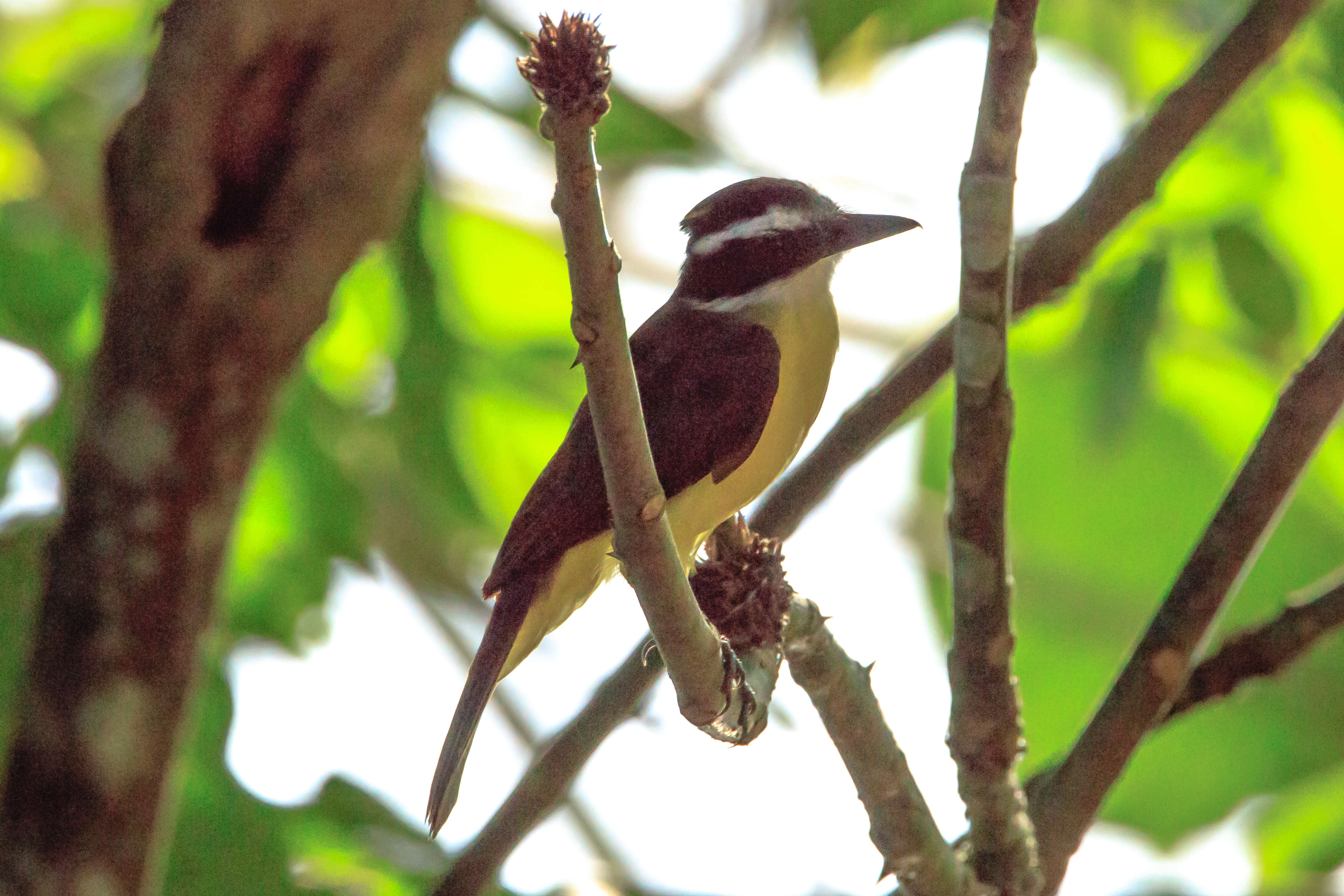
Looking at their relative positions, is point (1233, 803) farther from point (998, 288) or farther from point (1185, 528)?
point (998, 288)

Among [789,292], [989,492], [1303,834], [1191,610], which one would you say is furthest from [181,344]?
[1303,834]

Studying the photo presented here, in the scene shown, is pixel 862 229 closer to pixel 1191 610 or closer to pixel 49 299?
pixel 1191 610

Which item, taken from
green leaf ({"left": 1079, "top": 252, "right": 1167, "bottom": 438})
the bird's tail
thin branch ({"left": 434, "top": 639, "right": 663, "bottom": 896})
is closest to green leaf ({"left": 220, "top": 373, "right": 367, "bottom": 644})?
the bird's tail

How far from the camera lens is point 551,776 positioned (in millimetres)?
2977

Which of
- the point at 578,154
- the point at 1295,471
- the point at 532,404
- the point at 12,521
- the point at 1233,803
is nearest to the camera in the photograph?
the point at 578,154

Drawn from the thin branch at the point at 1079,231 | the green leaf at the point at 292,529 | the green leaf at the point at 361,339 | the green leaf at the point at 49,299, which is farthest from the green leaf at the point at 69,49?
the thin branch at the point at 1079,231

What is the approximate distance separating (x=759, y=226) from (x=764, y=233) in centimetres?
5

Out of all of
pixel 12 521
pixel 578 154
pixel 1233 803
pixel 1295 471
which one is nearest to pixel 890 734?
pixel 1295 471

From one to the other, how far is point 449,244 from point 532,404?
28.0 inches

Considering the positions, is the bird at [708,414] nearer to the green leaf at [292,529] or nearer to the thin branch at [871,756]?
the thin branch at [871,756]

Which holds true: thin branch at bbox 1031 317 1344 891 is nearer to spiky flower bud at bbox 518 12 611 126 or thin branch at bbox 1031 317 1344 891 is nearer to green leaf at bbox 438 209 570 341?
spiky flower bud at bbox 518 12 611 126

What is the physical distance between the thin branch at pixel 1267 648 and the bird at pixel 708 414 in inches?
41.8

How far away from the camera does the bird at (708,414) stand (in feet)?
→ 10.7

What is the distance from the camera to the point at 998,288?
2.45 meters
